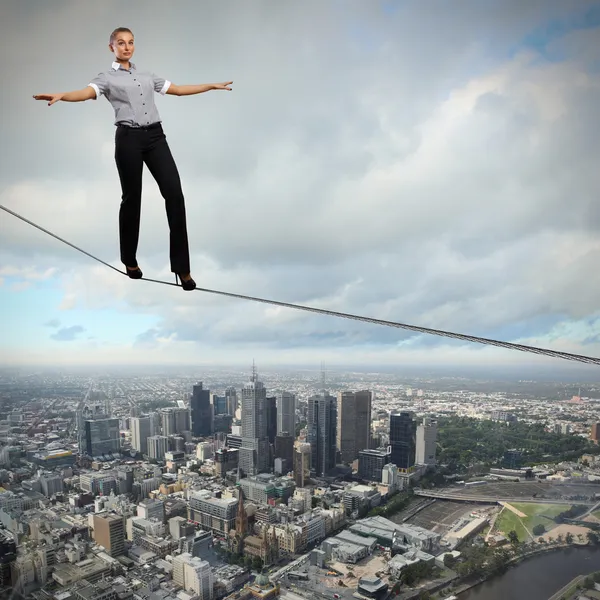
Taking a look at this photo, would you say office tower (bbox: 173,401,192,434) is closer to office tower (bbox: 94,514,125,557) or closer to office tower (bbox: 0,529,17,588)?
office tower (bbox: 94,514,125,557)

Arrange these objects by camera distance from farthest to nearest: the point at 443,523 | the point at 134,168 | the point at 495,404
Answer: the point at 495,404 < the point at 443,523 < the point at 134,168

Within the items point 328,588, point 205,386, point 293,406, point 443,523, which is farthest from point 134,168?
point 205,386

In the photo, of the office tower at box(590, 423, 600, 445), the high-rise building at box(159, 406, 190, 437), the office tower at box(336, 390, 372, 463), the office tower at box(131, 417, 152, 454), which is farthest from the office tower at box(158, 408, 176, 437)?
the office tower at box(590, 423, 600, 445)

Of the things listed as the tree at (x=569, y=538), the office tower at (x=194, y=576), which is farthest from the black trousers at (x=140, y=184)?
the tree at (x=569, y=538)

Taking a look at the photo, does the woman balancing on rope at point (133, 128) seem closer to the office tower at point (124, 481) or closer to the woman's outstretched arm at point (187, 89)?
the woman's outstretched arm at point (187, 89)

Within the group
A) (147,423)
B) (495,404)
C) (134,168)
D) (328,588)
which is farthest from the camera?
(147,423)

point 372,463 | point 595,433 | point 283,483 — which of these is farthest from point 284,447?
point 595,433

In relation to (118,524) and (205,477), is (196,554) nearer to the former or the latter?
(118,524)
